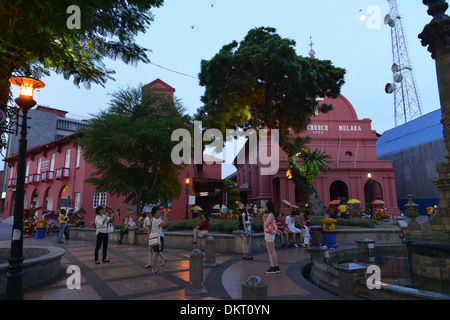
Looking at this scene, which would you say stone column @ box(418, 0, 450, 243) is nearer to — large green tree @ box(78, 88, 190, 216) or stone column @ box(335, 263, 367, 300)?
stone column @ box(335, 263, 367, 300)

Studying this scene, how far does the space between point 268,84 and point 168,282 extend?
58.6 feet

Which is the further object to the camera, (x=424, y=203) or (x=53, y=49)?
(x=424, y=203)

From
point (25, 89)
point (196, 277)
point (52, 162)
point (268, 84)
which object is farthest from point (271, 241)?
point (52, 162)

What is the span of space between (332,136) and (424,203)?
1508 centimetres

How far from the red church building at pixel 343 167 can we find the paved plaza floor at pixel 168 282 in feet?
71.3

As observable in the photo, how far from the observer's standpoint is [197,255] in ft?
18.6

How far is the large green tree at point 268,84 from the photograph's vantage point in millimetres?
18547

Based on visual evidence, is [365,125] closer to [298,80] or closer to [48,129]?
[298,80]

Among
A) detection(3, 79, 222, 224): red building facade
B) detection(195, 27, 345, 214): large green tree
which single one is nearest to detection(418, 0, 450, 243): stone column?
detection(195, 27, 345, 214): large green tree

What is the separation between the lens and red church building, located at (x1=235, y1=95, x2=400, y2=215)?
98.9 feet

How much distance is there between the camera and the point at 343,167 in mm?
30734

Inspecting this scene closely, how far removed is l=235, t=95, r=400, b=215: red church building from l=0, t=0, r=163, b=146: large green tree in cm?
2470

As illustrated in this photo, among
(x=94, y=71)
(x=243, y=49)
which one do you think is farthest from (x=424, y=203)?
(x=94, y=71)

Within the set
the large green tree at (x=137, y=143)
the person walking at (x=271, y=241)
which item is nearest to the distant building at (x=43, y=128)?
the large green tree at (x=137, y=143)
